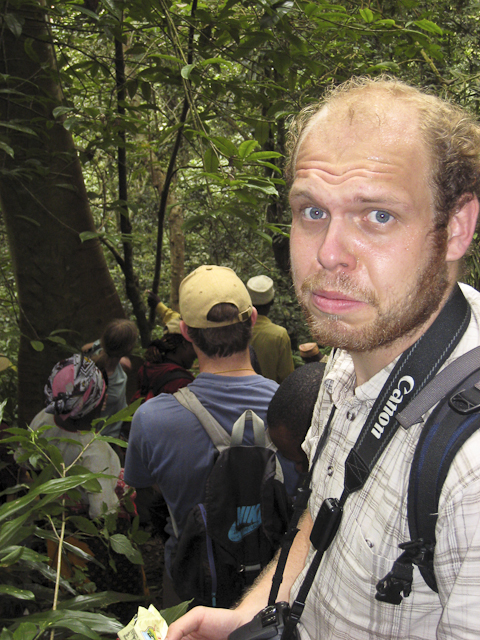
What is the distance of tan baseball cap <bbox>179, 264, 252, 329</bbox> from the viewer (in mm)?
2182

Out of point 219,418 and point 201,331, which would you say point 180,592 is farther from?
point 201,331

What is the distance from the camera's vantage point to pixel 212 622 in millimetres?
1315

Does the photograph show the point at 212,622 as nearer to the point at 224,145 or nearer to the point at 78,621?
the point at 78,621

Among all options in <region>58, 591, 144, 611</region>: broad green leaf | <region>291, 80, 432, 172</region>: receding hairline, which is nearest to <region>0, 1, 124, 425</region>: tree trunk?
<region>58, 591, 144, 611</region>: broad green leaf

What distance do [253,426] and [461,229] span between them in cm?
106

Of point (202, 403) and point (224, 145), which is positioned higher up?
point (224, 145)

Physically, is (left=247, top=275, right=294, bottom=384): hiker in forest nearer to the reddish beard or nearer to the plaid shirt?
the plaid shirt

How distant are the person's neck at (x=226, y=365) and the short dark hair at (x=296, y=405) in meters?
0.25

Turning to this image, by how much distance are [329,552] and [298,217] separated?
762 mm

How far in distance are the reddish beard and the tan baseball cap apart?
1.12m

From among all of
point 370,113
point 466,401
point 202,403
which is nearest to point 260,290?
point 202,403

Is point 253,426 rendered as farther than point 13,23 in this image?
No

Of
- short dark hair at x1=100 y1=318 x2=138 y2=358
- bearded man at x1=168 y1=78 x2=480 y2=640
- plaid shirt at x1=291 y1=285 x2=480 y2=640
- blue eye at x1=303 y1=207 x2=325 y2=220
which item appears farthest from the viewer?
short dark hair at x1=100 y1=318 x2=138 y2=358

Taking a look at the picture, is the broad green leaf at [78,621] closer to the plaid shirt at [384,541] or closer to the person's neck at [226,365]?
the plaid shirt at [384,541]
